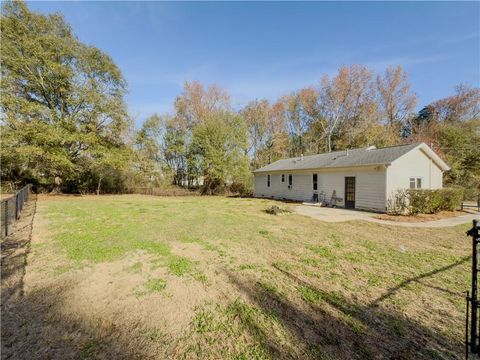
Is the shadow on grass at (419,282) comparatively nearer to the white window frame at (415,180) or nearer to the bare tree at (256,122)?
the white window frame at (415,180)

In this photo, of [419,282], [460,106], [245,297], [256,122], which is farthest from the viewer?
[256,122]

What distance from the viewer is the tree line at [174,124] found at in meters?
16.5

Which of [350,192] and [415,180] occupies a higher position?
[415,180]

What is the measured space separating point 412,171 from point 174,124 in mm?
24393

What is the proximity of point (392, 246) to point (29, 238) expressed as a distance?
32.2 feet

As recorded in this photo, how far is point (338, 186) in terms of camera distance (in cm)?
1496

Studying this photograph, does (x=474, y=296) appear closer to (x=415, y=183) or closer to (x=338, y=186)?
(x=338, y=186)

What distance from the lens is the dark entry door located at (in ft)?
46.0

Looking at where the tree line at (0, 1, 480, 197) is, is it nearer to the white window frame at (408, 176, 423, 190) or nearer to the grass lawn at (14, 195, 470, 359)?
the white window frame at (408, 176, 423, 190)

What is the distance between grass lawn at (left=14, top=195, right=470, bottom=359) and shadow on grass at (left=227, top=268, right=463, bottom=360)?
0.01 m

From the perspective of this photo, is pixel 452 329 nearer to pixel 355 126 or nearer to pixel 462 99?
pixel 355 126

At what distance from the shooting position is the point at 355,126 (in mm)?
28859

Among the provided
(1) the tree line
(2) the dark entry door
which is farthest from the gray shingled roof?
(1) the tree line

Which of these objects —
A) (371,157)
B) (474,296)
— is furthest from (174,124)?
(474,296)
